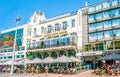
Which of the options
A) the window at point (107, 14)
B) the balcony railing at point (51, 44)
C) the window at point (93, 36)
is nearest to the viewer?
the window at point (107, 14)

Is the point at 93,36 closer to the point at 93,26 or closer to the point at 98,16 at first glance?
the point at 93,26

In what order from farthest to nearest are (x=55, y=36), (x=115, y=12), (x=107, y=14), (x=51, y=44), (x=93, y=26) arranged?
(x=55, y=36)
(x=51, y=44)
(x=93, y=26)
(x=107, y=14)
(x=115, y=12)

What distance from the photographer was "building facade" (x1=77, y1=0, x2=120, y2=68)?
1583 inches

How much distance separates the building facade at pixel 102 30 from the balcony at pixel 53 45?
9.24ft

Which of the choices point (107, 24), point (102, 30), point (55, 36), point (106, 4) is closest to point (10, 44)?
point (55, 36)

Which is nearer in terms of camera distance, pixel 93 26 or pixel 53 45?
pixel 93 26

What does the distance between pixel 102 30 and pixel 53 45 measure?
11.6 meters

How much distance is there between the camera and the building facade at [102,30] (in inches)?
1583

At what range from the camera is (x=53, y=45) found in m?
48.2

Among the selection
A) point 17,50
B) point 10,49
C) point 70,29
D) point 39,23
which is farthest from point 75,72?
point 10,49

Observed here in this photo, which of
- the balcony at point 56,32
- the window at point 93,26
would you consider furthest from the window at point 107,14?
the balcony at point 56,32

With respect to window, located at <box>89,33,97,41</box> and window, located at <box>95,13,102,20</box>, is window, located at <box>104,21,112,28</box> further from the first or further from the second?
window, located at <box>89,33,97,41</box>

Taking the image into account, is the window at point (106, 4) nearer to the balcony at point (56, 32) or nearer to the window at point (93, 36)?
the window at point (93, 36)

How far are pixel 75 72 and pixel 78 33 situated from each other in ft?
41.4
